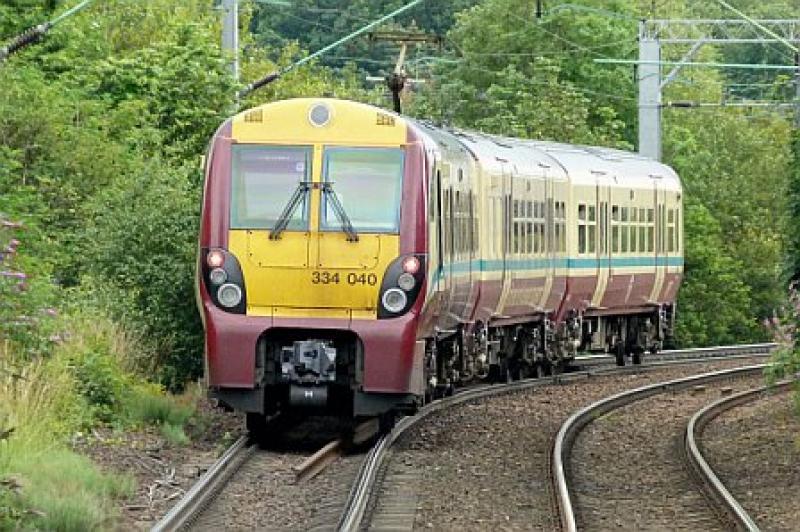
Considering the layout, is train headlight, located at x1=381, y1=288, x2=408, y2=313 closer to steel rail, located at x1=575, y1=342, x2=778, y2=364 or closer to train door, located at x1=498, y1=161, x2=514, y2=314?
train door, located at x1=498, y1=161, x2=514, y2=314

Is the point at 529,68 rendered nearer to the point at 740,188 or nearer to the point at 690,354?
the point at 740,188

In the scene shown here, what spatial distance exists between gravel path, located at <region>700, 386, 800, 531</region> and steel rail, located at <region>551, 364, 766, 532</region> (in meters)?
1.28

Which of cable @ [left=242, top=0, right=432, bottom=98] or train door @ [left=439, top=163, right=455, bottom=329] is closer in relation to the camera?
train door @ [left=439, top=163, right=455, bottom=329]

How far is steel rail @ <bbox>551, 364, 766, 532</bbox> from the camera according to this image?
14.6 meters

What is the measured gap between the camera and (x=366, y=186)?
58.2 ft

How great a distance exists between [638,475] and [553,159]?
38.8ft

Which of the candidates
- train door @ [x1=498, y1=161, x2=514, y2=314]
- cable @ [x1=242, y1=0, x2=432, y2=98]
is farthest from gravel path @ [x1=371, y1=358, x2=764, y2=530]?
cable @ [x1=242, y1=0, x2=432, y2=98]

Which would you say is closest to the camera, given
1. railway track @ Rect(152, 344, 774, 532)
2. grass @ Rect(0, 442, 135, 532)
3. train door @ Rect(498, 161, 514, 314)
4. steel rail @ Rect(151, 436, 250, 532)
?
grass @ Rect(0, 442, 135, 532)

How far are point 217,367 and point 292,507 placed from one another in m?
2.99

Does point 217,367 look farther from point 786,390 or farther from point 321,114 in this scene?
point 786,390

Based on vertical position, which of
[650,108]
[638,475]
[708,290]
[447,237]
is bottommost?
[638,475]

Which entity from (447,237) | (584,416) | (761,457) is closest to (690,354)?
(584,416)

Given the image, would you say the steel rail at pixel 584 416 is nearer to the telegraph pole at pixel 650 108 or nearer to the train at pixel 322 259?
the train at pixel 322 259

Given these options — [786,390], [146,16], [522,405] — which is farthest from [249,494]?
[146,16]
